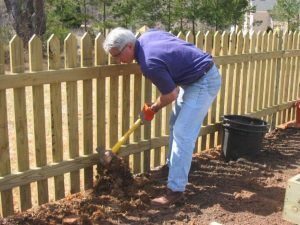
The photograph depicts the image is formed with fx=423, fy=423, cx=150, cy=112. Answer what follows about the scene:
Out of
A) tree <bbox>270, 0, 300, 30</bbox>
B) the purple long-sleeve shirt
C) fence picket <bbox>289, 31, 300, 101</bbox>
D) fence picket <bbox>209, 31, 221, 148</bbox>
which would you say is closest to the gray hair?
the purple long-sleeve shirt

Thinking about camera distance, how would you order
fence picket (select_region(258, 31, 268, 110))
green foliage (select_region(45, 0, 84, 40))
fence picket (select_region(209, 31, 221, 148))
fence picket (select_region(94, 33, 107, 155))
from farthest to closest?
green foliage (select_region(45, 0, 84, 40)), fence picket (select_region(258, 31, 268, 110)), fence picket (select_region(209, 31, 221, 148)), fence picket (select_region(94, 33, 107, 155))

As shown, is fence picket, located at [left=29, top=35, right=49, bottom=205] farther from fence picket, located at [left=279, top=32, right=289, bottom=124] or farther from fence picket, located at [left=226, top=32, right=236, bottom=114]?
fence picket, located at [left=279, top=32, right=289, bottom=124]

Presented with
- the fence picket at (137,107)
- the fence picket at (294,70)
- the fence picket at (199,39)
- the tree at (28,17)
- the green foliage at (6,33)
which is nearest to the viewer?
the fence picket at (137,107)

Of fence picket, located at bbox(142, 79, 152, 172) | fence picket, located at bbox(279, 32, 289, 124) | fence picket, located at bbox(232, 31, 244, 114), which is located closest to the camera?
fence picket, located at bbox(142, 79, 152, 172)

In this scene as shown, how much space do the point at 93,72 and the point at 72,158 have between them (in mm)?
853

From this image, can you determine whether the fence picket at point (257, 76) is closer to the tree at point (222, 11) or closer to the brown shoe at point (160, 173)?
the brown shoe at point (160, 173)

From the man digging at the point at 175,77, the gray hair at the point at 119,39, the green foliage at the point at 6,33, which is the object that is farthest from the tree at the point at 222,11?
the gray hair at the point at 119,39

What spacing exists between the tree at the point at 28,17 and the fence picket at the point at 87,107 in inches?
433

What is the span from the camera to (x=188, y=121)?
12.8 feet

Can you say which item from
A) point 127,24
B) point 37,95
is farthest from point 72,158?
point 127,24

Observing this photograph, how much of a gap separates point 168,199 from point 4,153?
1527 millimetres

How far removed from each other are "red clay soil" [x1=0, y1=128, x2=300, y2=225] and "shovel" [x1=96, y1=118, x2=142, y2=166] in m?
0.10

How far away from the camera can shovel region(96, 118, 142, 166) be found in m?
4.08

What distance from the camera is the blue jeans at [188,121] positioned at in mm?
3911
